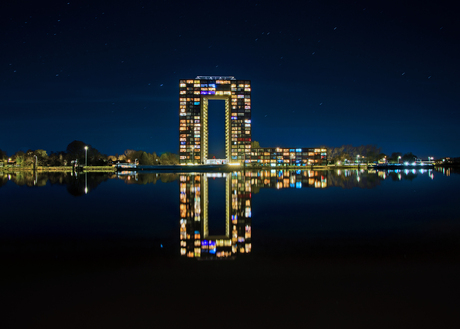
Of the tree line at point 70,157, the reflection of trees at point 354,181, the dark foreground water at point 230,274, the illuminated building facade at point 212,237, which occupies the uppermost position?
the tree line at point 70,157

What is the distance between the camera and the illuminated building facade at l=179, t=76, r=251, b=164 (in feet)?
509

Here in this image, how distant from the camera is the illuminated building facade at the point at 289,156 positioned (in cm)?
17050

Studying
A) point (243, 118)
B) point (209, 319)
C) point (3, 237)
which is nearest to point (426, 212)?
point (209, 319)

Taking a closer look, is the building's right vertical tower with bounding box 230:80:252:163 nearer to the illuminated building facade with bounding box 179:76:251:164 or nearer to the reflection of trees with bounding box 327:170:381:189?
the illuminated building facade with bounding box 179:76:251:164

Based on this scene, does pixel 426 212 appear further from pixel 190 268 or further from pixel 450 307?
pixel 190 268

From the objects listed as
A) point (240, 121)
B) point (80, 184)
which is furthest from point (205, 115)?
point (80, 184)

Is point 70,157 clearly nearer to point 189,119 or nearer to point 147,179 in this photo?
point 189,119

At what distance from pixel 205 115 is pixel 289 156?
50.8m

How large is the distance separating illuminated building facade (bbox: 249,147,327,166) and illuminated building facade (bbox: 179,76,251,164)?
14.3 m

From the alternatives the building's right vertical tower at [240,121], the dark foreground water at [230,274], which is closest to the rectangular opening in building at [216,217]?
the dark foreground water at [230,274]

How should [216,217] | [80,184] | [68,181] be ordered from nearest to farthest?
[216,217] → [80,184] → [68,181]

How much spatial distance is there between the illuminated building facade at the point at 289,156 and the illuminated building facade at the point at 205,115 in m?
14.3

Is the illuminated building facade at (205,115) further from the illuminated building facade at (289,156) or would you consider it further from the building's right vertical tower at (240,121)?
the illuminated building facade at (289,156)

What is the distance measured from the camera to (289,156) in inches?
6791
